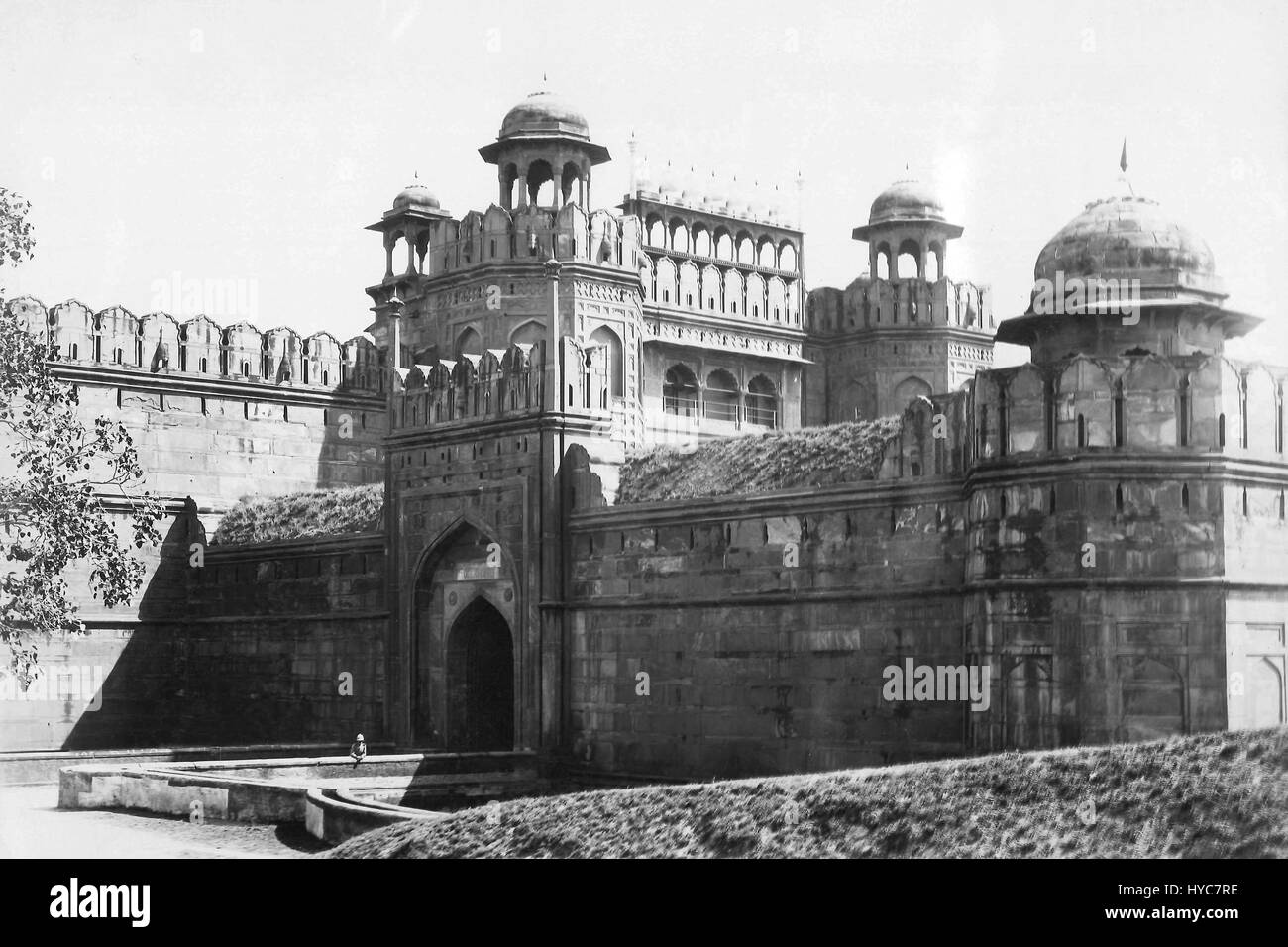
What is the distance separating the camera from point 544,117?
116 ft

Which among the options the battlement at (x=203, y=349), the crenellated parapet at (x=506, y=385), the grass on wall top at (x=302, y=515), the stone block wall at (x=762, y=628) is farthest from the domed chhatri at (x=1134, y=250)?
the battlement at (x=203, y=349)

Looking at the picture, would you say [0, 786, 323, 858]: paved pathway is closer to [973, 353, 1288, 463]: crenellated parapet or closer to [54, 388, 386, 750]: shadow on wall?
[54, 388, 386, 750]: shadow on wall

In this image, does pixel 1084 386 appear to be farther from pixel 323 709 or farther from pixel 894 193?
pixel 894 193

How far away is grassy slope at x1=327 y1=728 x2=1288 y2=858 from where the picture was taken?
45.8ft

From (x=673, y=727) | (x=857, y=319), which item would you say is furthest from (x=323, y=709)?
(x=857, y=319)

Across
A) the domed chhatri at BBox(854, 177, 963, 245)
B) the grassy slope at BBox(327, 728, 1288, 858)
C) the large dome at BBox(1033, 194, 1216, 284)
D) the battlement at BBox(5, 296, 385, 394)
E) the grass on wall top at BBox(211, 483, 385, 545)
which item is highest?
the domed chhatri at BBox(854, 177, 963, 245)

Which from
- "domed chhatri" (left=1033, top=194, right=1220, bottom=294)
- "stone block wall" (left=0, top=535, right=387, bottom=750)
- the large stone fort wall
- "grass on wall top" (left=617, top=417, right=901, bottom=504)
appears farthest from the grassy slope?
the large stone fort wall

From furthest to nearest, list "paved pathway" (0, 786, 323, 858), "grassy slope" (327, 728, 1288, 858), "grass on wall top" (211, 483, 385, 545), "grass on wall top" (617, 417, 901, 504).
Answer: "grass on wall top" (211, 483, 385, 545) → "grass on wall top" (617, 417, 901, 504) → "paved pathway" (0, 786, 323, 858) → "grassy slope" (327, 728, 1288, 858)

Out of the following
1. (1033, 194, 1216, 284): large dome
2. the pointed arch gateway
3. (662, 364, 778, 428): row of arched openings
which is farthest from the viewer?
(662, 364, 778, 428): row of arched openings

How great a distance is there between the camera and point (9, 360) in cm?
2072

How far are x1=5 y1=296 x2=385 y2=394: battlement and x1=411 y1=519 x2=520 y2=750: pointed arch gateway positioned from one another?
8.64 m
